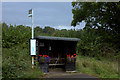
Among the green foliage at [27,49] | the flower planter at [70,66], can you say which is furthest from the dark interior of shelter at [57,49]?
the green foliage at [27,49]

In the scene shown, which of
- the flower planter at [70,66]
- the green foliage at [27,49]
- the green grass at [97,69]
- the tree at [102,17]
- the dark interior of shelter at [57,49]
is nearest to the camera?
the green foliage at [27,49]

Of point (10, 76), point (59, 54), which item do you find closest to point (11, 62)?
point (10, 76)

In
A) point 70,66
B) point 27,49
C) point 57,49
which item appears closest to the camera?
point 70,66

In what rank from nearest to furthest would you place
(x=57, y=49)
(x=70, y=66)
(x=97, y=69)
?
(x=70, y=66) → (x=97, y=69) → (x=57, y=49)

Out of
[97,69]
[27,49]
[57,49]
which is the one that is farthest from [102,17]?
[27,49]

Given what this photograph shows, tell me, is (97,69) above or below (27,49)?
below

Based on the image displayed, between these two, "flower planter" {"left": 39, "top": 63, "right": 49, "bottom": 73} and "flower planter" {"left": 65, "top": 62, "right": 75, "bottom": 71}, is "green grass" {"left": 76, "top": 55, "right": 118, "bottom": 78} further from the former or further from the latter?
"flower planter" {"left": 39, "top": 63, "right": 49, "bottom": 73}

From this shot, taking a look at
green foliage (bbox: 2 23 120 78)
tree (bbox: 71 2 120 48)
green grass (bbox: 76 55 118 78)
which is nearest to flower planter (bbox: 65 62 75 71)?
green grass (bbox: 76 55 118 78)

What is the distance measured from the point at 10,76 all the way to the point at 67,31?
495 inches

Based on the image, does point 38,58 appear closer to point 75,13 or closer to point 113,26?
point 75,13

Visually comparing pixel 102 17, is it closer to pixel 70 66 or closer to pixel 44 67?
pixel 70 66

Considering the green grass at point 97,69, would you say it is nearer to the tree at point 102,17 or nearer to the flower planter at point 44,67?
the tree at point 102,17

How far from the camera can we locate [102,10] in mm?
9312

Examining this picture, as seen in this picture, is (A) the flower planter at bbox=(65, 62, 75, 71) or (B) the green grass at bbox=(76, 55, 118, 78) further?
(A) the flower planter at bbox=(65, 62, 75, 71)
